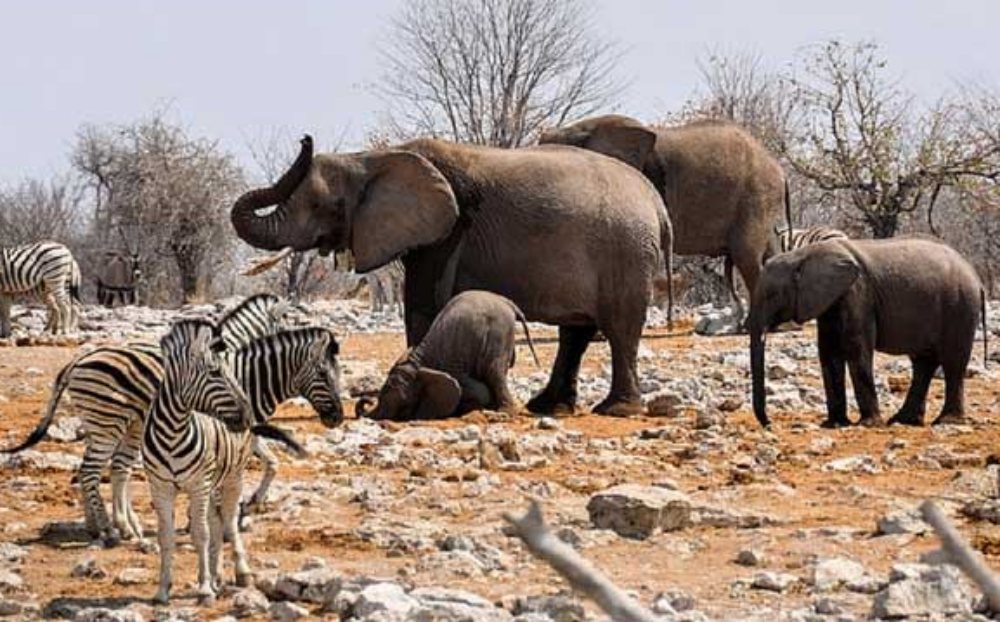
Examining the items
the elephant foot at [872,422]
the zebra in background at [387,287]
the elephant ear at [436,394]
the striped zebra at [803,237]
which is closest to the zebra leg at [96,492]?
the elephant ear at [436,394]

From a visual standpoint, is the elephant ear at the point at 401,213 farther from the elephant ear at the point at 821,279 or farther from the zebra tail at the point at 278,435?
the zebra tail at the point at 278,435

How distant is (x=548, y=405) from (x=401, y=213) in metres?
1.88

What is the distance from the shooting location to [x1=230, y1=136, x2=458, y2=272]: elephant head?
15305mm

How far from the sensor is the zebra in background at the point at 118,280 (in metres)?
41.0

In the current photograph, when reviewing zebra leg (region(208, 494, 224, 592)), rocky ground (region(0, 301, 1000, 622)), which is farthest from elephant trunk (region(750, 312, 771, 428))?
zebra leg (region(208, 494, 224, 592))

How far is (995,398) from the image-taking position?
57.8 feet

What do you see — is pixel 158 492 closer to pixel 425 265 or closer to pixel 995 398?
pixel 425 265

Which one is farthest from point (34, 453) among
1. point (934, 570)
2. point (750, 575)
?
point (934, 570)

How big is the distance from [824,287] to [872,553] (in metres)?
6.85

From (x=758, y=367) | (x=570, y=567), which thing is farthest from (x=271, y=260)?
(x=570, y=567)

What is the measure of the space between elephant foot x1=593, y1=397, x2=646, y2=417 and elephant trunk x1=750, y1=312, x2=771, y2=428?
38.6 inches

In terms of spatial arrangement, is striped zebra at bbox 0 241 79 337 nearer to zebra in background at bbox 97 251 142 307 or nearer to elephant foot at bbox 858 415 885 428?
elephant foot at bbox 858 415 885 428

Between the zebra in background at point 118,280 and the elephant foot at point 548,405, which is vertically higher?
the zebra in background at point 118,280

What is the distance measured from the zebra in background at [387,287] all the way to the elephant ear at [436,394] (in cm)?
2203
